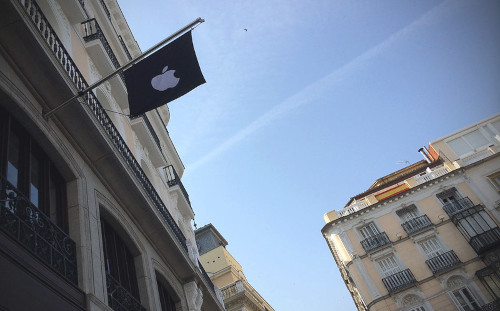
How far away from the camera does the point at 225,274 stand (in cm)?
2778

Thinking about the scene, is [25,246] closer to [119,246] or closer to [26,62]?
[26,62]

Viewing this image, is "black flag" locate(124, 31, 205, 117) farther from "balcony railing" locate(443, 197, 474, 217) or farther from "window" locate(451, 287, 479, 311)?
Result: "balcony railing" locate(443, 197, 474, 217)

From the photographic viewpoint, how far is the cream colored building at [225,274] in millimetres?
24031

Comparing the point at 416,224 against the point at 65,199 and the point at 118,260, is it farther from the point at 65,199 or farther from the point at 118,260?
the point at 65,199

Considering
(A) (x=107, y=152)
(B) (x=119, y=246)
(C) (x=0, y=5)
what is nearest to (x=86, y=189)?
(A) (x=107, y=152)

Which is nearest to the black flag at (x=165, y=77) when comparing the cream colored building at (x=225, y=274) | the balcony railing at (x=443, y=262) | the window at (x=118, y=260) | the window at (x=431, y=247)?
the window at (x=118, y=260)

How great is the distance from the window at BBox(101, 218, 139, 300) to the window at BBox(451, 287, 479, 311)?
25215mm

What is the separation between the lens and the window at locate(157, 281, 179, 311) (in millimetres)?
11328

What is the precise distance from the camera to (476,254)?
2861cm

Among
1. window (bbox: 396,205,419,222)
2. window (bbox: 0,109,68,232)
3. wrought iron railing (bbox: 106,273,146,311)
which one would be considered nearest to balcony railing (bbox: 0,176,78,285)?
window (bbox: 0,109,68,232)

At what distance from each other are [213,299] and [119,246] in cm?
651

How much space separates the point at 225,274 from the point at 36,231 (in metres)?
22.8

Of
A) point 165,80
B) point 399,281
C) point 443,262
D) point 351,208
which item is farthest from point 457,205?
point 165,80

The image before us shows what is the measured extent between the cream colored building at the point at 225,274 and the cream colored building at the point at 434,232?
8.66m
